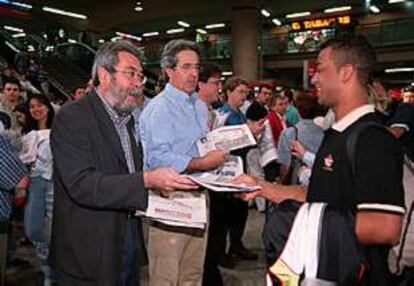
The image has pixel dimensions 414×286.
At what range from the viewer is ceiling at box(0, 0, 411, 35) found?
78.2 feet

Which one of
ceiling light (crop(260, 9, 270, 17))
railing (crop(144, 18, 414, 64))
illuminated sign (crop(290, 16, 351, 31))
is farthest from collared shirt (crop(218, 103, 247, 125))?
illuminated sign (crop(290, 16, 351, 31))

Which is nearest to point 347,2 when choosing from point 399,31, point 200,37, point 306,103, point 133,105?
point 399,31

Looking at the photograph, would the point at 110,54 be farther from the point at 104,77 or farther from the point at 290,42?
the point at 290,42

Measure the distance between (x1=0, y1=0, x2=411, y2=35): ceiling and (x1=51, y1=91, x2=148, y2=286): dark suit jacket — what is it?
2078 centimetres

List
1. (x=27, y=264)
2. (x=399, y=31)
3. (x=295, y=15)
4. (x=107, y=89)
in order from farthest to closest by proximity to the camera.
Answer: (x=295, y=15) → (x=399, y=31) → (x=27, y=264) → (x=107, y=89)

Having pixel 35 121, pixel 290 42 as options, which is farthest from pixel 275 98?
pixel 290 42

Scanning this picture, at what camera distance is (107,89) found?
2541 millimetres

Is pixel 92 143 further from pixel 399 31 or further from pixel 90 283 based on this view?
pixel 399 31

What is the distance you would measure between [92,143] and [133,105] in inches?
12.7

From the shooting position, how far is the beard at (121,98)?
2531 millimetres

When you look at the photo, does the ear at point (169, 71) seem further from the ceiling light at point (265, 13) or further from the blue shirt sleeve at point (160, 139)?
the ceiling light at point (265, 13)

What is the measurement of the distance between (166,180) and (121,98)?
0.54 meters

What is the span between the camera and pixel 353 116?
1.99 metres

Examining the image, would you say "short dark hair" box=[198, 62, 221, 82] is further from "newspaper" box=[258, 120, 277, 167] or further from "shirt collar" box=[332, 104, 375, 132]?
"shirt collar" box=[332, 104, 375, 132]
